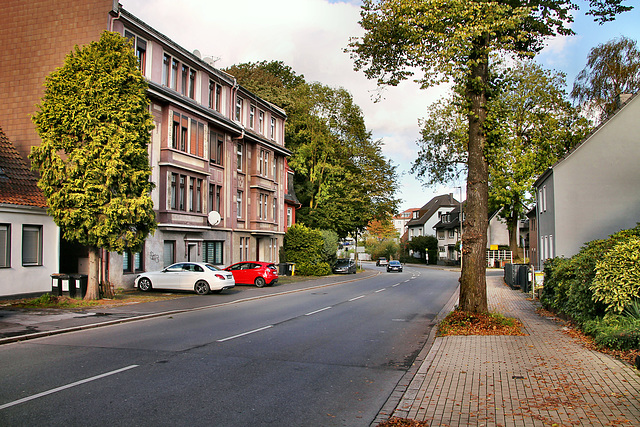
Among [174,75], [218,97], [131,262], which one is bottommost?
[131,262]

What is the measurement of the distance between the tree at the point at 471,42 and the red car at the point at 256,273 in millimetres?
17052

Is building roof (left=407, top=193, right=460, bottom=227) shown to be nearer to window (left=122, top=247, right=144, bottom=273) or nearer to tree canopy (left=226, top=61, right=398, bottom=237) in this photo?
tree canopy (left=226, top=61, right=398, bottom=237)

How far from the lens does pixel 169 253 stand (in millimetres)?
27359

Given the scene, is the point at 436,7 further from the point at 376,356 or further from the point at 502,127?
the point at 376,356

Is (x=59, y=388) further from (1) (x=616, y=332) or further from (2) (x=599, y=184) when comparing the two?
(2) (x=599, y=184)

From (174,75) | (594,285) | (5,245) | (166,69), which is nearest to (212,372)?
(594,285)

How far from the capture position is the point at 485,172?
13.1 m

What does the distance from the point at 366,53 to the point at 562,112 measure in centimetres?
2865

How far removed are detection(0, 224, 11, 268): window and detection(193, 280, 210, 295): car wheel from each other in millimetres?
7503

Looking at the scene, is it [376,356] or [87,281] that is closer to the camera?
[376,356]

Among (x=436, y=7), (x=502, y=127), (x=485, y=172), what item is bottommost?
(x=485, y=172)

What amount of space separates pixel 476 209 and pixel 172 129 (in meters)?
18.3

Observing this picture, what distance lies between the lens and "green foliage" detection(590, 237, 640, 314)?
1001 cm

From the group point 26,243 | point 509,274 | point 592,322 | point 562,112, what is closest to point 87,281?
point 26,243
